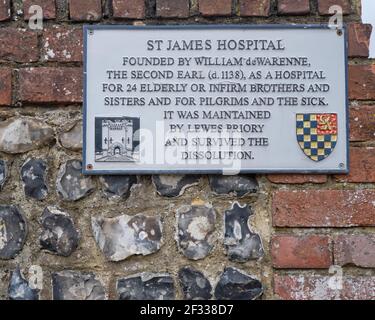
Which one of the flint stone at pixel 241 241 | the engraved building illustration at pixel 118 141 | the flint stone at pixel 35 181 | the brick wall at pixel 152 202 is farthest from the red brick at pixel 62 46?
the flint stone at pixel 241 241

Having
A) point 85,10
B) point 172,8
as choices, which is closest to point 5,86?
point 85,10

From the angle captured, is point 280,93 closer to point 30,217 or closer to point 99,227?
point 99,227

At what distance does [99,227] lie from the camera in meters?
1.91

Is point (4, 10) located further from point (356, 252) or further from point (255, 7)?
point (356, 252)

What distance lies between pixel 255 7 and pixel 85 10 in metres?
0.53

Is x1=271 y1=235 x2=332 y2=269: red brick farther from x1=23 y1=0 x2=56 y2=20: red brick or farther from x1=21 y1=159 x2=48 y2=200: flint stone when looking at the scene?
x1=23 y1=0 x2=56 y2=20: red brick

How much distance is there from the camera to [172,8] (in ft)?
6.34

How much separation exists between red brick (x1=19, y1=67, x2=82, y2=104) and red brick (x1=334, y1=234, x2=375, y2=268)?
920 millimetres

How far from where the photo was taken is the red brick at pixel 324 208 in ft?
6.17

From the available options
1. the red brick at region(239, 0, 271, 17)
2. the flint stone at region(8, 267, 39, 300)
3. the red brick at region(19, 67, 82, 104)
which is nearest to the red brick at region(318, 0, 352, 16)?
the red brick at region(239, 0, 271, 17)

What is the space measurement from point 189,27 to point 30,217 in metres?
0.76

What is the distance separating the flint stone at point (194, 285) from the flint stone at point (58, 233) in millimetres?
347

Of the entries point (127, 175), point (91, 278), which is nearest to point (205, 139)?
point (127, 175)

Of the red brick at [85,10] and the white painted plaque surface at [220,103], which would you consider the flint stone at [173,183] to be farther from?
the red brick at [85,10]
